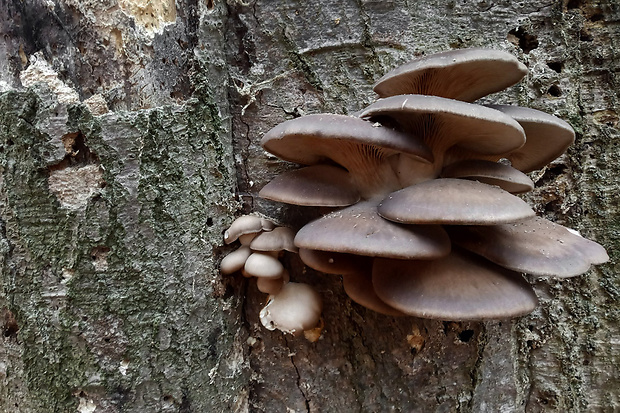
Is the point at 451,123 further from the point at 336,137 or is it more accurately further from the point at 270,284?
the point at 270,284

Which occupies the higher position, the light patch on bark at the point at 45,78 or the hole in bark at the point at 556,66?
the light patch on bark at the point at 45,78

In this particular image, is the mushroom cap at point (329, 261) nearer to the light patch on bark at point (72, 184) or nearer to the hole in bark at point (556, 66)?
the light patch on bark at point (72, 184)

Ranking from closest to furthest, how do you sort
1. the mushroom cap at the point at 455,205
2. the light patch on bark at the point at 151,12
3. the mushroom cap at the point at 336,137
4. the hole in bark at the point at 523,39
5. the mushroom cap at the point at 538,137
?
the mushroom cap at the point at 455,205, the mushroom cap at the point at 336,137, the mushroom cap at the point at 538,137, the light patch on bark at the point at 151,12, the hole in bark at the point at 523,39

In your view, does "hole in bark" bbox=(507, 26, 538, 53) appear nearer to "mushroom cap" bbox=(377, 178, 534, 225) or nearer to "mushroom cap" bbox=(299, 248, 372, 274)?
"mushroom cap" bbox=(377, 178, 534, 225)

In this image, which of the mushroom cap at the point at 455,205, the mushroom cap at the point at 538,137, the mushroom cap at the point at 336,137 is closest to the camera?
the mushroom cap at the point at 455,205

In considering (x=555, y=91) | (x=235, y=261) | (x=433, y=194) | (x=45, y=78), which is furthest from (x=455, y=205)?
(x=45, y=78)

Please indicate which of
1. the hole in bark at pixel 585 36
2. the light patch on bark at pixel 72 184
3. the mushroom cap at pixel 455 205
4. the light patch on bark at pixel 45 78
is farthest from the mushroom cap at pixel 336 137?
the hole in bark at pixel 585 36

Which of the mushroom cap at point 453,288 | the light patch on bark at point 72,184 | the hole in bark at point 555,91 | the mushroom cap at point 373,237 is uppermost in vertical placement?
the light patch on bark at point 72,184
